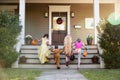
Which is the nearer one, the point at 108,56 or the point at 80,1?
the point at 108,56

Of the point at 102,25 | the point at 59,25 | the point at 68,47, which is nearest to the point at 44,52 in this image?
the point at 68,47

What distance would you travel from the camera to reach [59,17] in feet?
75.8

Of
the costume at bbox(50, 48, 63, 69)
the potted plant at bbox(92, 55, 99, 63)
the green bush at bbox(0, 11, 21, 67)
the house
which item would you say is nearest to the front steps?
the potted plant at bbox(92, 55, 99, 63)

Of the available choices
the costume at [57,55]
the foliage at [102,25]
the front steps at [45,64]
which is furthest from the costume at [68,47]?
the foliage at [102,25]

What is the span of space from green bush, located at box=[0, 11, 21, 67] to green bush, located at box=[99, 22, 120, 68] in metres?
4.38

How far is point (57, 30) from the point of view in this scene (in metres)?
23.1

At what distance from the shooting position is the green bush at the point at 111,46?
1576 centimetres

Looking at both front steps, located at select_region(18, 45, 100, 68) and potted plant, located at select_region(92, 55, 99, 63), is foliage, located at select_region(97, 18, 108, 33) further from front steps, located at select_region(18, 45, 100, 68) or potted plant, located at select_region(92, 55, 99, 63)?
potted plant, located at select_region(92, 55, 99, 63)

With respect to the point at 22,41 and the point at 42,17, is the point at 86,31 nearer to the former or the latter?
the point at 42,17

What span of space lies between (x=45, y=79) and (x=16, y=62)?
528cm

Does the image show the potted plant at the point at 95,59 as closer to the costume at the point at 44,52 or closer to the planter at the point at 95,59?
the planter at the point at 95,59

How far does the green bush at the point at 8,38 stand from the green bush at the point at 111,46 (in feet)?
14.4

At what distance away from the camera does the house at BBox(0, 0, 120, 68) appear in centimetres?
2291

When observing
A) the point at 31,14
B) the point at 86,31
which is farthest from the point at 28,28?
the point at 86,31
